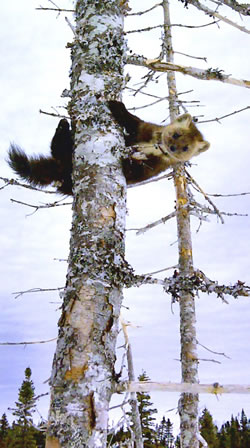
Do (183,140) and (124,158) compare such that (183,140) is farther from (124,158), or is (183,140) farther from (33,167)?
(124,158)

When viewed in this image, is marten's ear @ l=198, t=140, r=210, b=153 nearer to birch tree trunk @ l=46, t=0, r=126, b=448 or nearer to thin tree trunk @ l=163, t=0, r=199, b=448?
thin tree trunk @ l=163, t=0, r=199, b=448

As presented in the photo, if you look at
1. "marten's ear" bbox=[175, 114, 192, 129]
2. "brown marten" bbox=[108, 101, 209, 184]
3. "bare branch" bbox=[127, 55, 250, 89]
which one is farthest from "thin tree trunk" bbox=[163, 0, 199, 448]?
"bare branch" bbox=[127, 55, 250, 89]

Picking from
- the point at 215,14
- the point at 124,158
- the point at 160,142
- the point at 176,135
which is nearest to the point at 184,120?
the point at 176,135

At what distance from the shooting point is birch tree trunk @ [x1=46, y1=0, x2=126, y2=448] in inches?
64.2

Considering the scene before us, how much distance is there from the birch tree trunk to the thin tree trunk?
287 cm

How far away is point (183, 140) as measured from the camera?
4945 mm

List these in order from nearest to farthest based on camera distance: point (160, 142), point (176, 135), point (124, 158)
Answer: point (124, 158), point (160, 142), point (176, 135)

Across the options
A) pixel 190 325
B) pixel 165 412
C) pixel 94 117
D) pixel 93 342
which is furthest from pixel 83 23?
pixel 165 412

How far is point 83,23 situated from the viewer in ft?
8.38

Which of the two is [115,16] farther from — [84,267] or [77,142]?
[84,267]

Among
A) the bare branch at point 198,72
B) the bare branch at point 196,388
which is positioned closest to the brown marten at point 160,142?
the bare branch at point 198,72

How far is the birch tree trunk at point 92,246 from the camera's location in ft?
5.35

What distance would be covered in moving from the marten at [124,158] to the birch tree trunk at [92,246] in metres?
0.16

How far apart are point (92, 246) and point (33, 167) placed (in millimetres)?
1940
